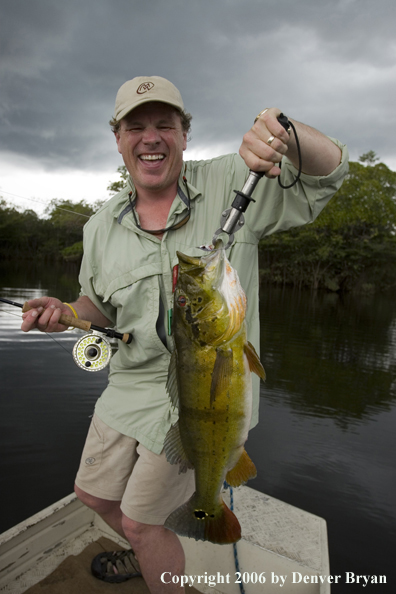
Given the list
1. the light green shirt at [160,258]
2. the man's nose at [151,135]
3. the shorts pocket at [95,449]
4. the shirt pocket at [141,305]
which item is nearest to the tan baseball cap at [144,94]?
the man's nose at [151,135]

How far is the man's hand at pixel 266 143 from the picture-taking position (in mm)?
2115

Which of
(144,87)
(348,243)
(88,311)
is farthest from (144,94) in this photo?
(348,243)

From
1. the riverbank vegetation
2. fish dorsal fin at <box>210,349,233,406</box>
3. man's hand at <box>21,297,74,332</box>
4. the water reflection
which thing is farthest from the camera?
the riverbank vegetation

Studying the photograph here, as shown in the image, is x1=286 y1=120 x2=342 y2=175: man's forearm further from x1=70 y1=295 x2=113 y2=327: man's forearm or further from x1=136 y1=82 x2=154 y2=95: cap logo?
x1=70 y1=295 x2=113 y2=327: man's forearm

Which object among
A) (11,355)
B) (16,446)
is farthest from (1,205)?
(16,446)

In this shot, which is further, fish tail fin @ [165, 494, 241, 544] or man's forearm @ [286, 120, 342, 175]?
man's forearm @ [286, 120, 342, 175]

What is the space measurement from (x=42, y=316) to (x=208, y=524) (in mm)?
1547

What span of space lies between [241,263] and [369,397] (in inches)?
376

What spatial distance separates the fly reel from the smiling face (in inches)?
55.6

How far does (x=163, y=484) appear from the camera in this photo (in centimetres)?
Answer: 279

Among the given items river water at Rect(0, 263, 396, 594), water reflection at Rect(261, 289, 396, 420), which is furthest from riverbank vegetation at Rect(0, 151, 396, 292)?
river water at Rect(0, 263, 396, 594)

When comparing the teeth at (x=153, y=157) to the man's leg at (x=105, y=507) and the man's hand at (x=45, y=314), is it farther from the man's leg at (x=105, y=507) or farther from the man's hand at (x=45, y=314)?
the man's leg at (x=105, y=507)

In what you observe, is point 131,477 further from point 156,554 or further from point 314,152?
point 314,152

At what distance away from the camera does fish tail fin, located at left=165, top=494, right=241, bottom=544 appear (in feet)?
7.34
